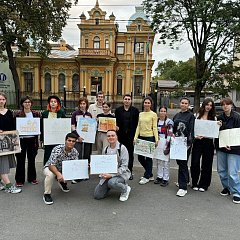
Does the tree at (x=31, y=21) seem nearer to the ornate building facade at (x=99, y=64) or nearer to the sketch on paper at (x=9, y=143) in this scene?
the ornate building facade at (x=99, y=64)

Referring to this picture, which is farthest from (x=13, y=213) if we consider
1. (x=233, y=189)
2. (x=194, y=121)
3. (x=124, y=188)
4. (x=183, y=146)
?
(x=233, y=189)

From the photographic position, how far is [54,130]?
4.79 metres

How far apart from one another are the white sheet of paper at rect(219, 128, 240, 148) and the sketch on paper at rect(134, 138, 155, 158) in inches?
53.7

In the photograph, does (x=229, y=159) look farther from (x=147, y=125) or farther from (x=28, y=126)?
(x=28, y=126)

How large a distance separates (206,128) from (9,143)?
13.0 feet

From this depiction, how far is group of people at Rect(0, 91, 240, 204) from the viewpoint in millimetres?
4151

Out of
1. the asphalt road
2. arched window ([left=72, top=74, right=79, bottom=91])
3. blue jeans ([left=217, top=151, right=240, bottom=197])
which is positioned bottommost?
the asphalt road

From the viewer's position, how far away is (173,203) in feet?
13.4

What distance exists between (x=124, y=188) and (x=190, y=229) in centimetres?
134

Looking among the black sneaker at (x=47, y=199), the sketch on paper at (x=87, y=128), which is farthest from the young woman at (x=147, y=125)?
the black sneaker at (x=47, y=199)

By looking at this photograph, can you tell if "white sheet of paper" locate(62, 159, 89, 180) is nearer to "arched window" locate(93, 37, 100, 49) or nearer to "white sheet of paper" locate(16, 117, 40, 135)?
"white sheet of paper" locate(16, 117, 40, 135)

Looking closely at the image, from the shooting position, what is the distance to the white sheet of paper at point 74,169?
399 centimetres

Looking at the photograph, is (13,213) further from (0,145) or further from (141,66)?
(141,66)

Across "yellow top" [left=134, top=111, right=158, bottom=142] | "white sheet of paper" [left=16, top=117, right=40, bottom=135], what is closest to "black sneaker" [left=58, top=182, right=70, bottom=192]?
"white sheet of paper" [left=16, top=117, right=40, bottom=135]
